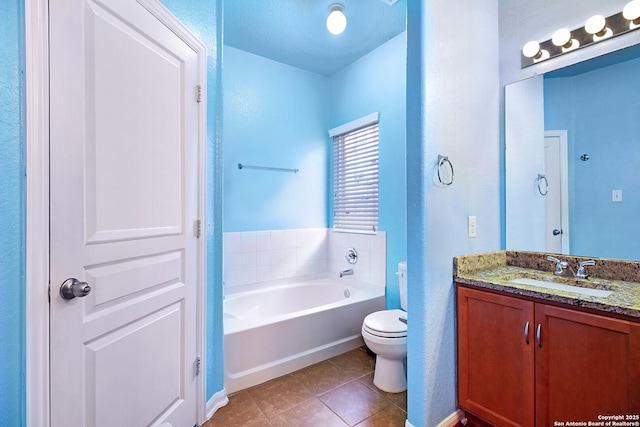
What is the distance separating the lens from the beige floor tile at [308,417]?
1641mm

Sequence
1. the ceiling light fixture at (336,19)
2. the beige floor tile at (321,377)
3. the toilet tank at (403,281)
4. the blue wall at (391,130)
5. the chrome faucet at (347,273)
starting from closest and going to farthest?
the beige floor tile at (321,377) → the ceiling light fixture at (336,19) → the toilet tank at (403,281) → the blue wall at (391,130) → the chrome faucet at (347,273)

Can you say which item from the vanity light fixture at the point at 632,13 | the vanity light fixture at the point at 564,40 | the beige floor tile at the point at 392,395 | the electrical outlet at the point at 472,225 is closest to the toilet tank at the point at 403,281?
the beige floor tile at the point at 392,395

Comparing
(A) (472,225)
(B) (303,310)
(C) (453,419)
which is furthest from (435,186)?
(B) (303,310)

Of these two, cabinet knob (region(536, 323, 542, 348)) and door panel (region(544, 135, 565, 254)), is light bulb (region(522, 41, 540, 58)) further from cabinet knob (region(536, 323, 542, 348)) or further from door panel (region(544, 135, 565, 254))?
cabinet knob (region(536, 323, 542, 348))

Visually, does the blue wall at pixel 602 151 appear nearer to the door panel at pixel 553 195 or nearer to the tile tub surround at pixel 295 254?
the door panel at pixel 553 195

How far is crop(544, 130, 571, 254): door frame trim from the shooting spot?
162 centimetres

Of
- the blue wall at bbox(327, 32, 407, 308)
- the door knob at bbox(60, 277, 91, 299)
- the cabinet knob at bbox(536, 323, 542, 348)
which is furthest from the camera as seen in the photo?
the blue wall at bbox(327, 32, 407, 308)

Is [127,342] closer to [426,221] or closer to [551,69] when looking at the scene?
[426,221]

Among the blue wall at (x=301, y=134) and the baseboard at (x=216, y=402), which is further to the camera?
the blue wall at (x=301, y=134)

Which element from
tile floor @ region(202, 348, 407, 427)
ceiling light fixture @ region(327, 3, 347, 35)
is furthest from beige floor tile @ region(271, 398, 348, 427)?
ceiling light fixture @ region(327, 3, 347, 35)

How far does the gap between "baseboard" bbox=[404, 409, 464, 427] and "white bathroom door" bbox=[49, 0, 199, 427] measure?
1277 mm

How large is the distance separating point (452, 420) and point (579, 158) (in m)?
1.58

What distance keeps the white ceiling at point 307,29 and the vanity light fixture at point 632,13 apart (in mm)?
1325

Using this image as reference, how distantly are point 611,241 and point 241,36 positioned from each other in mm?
3056
